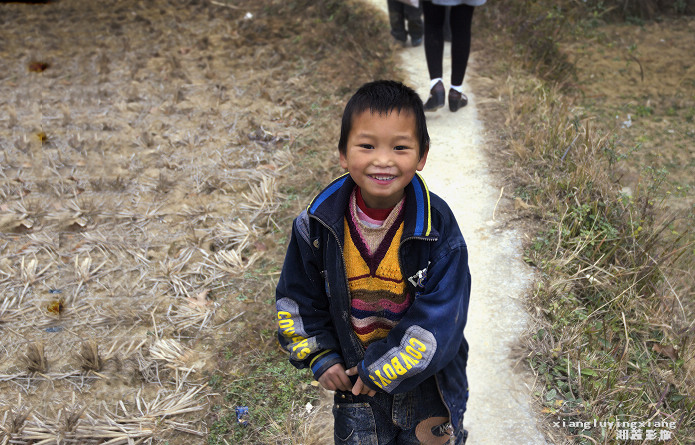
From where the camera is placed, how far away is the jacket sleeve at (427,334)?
170 cm

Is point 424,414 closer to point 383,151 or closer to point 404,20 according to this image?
point 383,151

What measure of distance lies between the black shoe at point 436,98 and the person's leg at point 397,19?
5.18 feet

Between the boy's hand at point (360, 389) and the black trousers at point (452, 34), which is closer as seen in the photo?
the boy's hand at point (360, 389)

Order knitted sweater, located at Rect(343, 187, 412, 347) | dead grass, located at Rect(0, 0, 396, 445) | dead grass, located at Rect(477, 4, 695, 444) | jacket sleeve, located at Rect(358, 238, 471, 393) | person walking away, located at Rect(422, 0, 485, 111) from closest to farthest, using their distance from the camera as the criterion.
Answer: jacket sleeve, located at Rect(358, 238, 471, 393) → knitted sweater, located at Rect(343, 187, 412, 347) → dead grass, located at Rect(477, 4, 695, 444) → dead grass, located at Rect(0, 0, 396, 445) → person walking away, located at Rect(422, 0, 485, 111)

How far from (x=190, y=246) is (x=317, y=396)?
4.78ft

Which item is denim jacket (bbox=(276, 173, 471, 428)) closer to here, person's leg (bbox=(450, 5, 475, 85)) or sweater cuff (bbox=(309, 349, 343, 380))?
sweater cuff (bbox=(309, 349, 343, 380))

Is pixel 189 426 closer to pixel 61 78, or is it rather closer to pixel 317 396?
pixel 317 396

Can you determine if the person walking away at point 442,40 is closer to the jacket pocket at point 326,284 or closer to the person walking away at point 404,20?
the person walking away at point 404,20

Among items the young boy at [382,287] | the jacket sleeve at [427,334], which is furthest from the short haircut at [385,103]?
the jacket sleeve at [427,334]

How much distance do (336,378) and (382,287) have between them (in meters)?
0.33

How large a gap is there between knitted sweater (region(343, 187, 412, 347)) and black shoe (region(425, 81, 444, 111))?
2.90 m

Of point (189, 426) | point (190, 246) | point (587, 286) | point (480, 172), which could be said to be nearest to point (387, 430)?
point (189, 426)

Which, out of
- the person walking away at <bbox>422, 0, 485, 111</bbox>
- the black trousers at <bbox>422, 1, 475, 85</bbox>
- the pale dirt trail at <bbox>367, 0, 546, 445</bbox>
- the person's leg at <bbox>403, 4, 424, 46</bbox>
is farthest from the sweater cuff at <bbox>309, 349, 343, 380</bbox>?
the person's leg at <bbox>403, 4, 424, 46</bbox>

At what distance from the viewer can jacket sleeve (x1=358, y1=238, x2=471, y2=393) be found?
1.70 meters
